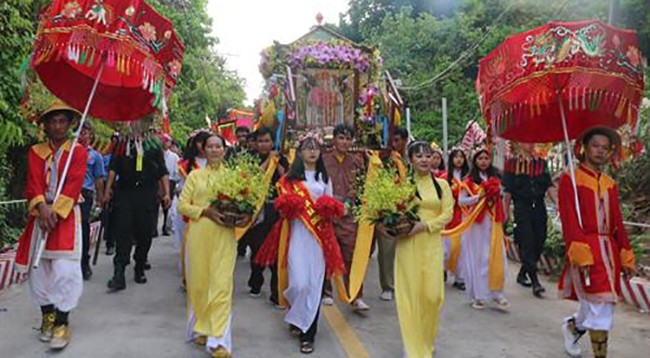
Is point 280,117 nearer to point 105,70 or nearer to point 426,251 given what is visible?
point 105,70

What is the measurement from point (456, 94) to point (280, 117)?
12761mm

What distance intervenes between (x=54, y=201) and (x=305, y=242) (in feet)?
6.93

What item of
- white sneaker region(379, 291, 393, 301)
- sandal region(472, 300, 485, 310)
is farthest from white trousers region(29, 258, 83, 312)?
sandal region(472, 300, 485, 310)

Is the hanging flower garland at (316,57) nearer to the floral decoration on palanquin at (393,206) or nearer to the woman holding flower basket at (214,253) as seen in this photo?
the woman holding flower basket at (214,253)

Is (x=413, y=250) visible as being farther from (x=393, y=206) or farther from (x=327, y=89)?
(x=327, y=89)

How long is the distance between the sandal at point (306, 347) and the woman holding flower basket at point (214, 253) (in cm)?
63

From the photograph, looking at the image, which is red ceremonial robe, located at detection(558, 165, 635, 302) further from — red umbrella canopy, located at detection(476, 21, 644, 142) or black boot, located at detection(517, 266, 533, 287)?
black boot, located at detection(517, 266, 533, 287)

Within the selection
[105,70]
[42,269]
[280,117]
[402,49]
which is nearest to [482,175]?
[280,117]

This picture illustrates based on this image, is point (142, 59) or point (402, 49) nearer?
point (142, 59)

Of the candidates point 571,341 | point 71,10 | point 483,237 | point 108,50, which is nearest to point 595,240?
point 571,341

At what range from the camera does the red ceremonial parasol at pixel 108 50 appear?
5.37 metres

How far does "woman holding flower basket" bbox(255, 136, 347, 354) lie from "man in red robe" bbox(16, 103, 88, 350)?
1.67m

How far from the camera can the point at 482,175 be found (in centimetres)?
782

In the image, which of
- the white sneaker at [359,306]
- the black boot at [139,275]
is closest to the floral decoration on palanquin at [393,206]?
the white sneaker at [359,306]
